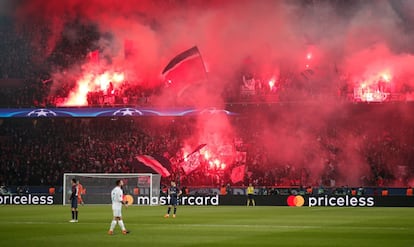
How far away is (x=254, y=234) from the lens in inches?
Result: 958

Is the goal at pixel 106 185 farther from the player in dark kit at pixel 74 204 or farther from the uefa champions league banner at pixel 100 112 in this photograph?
the player in dark kit at pixel 74 204

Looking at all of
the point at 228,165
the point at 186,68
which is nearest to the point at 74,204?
the point at 228,165

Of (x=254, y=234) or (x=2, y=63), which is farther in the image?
(x=2, y=63)

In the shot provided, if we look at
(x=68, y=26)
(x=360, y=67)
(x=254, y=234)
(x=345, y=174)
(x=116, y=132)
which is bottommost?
(x=254, y=234)

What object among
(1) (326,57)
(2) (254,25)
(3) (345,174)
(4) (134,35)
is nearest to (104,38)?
(4) (134,35)

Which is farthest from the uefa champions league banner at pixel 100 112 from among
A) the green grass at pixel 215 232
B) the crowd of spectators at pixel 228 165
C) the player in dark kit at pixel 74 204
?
the player in dark kit at pixel 74 204

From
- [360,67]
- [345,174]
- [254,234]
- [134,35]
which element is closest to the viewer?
[254,234]

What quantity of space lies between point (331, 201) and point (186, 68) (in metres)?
22.8

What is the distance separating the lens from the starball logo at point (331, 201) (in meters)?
48.8

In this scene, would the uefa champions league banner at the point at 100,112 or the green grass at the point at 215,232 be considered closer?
the green grass at the point at 215,232

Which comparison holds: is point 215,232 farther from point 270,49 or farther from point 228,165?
point 270,49

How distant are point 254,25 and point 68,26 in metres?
17.2

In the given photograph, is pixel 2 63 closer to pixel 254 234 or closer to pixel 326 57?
pixel 326 57

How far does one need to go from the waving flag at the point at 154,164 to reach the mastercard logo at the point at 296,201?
14264 mm
